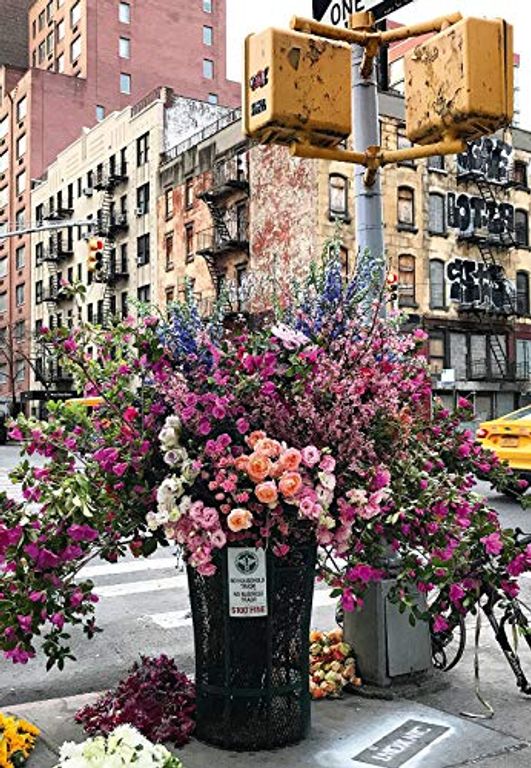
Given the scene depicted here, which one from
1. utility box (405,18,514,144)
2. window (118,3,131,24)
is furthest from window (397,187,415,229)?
window (118,3,131,24)

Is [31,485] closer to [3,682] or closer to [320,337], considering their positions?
[320,337]

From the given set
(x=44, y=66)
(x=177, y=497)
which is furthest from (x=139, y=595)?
(x=44, y=66)

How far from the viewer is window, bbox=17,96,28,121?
66.6 metres

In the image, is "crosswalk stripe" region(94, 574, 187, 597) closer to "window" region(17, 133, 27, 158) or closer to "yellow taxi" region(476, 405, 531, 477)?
"yellow taxi" region(476, 405, 531, 477)

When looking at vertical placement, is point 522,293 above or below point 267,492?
above

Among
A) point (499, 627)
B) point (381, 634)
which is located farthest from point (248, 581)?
point (499, 627)

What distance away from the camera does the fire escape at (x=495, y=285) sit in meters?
41.6

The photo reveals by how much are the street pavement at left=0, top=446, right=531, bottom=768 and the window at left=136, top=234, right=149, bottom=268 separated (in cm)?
4175

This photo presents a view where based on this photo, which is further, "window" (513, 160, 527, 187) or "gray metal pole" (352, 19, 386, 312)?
"window" (513, 160, 527, 187)

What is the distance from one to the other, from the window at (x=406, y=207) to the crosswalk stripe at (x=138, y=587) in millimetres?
31949

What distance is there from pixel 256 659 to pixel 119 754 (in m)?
0.96

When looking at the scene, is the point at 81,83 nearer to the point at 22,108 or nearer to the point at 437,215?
the point at 22,108

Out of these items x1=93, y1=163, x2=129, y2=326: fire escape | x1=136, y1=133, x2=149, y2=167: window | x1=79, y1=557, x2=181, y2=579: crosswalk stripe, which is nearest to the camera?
x1=79, y1=557, x2=181, y2=579: crosswalk stripe

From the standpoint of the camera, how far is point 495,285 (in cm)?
4222
